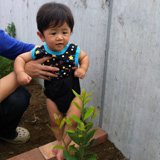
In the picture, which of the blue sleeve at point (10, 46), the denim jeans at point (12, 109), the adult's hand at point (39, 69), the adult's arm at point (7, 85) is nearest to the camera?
the adult's hand at point (39, 69)

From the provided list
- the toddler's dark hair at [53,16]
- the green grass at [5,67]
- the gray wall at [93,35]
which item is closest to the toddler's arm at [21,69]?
the toddler's dark hair at [53,16]

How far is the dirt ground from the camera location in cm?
232

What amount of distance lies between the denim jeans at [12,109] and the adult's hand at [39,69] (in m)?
0.38

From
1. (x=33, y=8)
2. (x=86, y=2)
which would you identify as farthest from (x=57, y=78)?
(x=33, y=8)

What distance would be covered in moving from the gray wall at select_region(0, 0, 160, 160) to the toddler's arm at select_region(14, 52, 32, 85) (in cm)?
79

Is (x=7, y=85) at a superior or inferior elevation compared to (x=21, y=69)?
inferior

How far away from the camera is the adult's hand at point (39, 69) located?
1.95 m

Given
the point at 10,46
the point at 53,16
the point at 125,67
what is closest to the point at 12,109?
the point at 10,46

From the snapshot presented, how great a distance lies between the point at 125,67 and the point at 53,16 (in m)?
0.81

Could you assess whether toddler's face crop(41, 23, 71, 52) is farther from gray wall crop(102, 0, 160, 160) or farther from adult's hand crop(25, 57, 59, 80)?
gray wall crop(102, 0, 160, 160)

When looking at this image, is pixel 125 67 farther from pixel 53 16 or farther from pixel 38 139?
pixel 38 139

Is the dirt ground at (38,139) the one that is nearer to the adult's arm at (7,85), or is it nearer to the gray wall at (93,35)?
the gray wall at (93,35)

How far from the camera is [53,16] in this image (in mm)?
1725

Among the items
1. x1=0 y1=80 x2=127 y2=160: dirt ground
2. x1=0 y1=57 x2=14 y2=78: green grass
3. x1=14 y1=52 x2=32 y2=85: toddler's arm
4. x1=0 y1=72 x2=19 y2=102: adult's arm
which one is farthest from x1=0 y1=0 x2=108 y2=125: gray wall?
x1=0 y1=57 x2=14 y2=78: green grass
